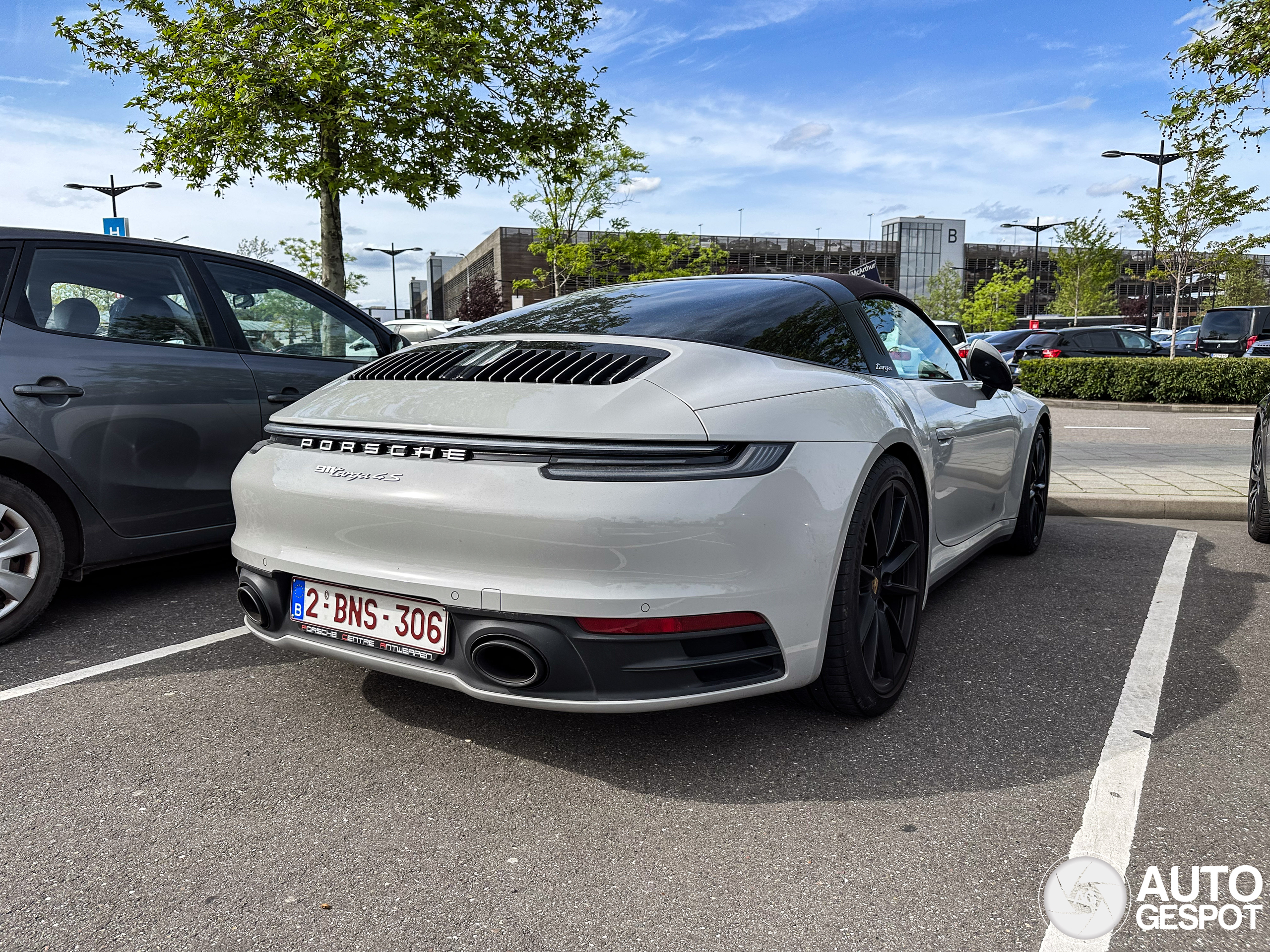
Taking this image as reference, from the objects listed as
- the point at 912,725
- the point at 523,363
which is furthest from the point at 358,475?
the point at 912,725

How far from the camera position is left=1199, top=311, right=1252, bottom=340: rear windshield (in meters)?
23.9

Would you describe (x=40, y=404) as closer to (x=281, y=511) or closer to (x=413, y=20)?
(x=281, y=511)

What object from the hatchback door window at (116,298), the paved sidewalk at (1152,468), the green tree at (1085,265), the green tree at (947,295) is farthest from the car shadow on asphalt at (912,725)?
the green tree at (947,295)

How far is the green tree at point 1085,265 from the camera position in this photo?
43062 mm

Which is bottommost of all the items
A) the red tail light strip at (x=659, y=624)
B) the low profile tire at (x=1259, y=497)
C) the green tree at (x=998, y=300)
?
the low profile tire at (x=1259, y=497)

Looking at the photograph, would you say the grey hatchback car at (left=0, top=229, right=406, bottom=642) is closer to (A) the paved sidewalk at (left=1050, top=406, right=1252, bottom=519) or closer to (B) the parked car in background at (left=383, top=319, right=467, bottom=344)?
(A) the paved sidewalk at (left=1050, top=406, right=1252, bottom=519)

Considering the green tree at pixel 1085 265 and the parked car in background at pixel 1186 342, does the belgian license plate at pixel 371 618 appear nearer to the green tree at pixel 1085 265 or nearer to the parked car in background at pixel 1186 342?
the parked car in background at pixel 1186 342

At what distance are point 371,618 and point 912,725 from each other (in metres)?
1.65

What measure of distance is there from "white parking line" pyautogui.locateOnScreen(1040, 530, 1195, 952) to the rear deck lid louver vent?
5.23 feet

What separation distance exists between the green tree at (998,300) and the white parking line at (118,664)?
53519mm

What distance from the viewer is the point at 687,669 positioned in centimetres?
238

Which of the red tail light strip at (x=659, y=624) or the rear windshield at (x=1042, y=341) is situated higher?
the rear windshield at (x=1042, y=341)

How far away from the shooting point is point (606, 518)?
7.41ft

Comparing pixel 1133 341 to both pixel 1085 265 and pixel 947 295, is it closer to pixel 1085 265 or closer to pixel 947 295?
pixel 1085 265
